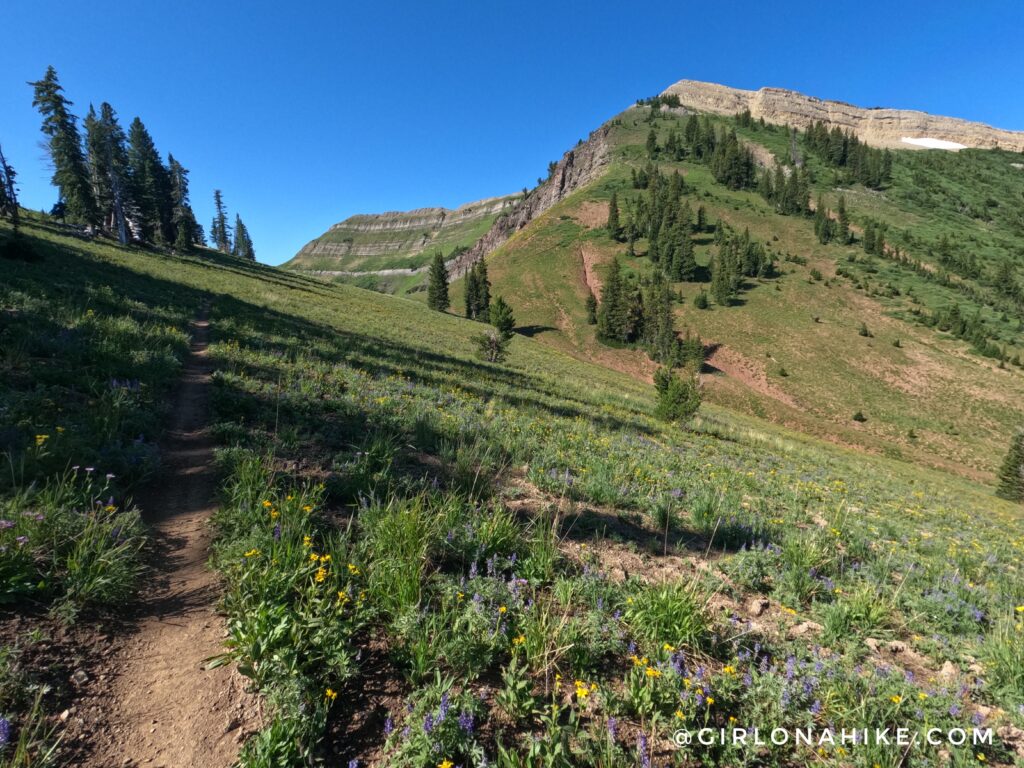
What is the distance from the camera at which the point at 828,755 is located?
2656mm

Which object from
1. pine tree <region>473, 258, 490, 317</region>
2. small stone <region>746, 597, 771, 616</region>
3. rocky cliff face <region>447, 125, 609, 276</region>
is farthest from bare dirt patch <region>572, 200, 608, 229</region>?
small stone <region>746, 597, 771, 616</region>

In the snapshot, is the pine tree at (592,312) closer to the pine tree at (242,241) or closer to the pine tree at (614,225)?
the pine tree at (614,225)

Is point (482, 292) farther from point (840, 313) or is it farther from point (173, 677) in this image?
point (173, 677)

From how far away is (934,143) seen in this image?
590ft

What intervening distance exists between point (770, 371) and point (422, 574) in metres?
61.8

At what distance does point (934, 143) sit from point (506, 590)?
277 metres

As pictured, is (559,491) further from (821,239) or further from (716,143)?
(716,143)

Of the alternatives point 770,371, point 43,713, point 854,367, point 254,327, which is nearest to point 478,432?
point 43,713

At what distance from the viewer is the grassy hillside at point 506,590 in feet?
8.38

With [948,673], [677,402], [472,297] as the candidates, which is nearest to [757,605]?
[948,673]

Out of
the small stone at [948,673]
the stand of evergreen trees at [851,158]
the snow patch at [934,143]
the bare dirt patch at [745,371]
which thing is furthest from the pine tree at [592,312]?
the snow patch at [934,143]

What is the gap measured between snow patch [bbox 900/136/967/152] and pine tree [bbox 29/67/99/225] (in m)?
268

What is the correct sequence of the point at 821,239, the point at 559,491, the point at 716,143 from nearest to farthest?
the point at 559,491 < the point at 821,239 < the point at 716,143

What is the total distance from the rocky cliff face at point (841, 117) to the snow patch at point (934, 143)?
1723 millimetres
